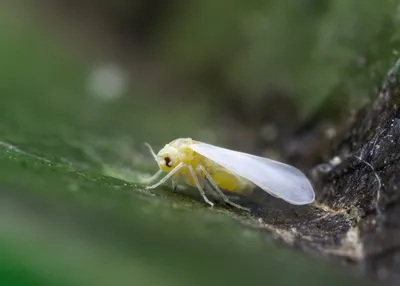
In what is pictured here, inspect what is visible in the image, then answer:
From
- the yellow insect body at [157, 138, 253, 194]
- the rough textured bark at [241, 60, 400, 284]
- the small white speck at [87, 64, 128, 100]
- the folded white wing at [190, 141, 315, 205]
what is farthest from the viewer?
the small white speck at [87, 64, 128, 100]

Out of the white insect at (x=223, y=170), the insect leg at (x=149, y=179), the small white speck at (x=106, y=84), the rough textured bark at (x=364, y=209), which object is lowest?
the rough textured bark at (x=364, y=209)

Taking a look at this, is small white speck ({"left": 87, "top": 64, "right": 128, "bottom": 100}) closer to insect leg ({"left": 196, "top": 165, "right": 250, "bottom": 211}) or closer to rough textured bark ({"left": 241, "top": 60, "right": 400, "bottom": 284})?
insect leg ({"left": 196, "top": 165, "right": 250, "bottom": 211})

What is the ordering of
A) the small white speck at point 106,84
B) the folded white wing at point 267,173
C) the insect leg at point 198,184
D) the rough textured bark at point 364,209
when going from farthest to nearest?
the small white speck at point 106,84, the insect leg at point 198,184, the folded white wing at point 267,173, the rough textured bark at point 364,209

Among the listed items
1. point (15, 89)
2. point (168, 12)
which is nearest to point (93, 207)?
point (15, 89)

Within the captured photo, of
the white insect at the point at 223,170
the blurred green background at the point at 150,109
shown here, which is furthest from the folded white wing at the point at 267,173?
the blurred green background at the point at 150,109

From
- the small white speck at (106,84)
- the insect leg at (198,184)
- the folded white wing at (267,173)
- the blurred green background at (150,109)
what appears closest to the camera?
the blurred green background at (150,109)

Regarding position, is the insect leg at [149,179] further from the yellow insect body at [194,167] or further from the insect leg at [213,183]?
the insect leg at [213,183]

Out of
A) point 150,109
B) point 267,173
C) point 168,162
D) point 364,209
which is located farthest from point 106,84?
point 364,209

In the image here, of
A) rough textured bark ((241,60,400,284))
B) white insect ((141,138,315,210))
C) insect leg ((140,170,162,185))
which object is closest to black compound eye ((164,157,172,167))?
white insect ((141,138,315,210))

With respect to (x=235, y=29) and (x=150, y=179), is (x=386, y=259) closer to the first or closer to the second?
(x=150, y=179)
